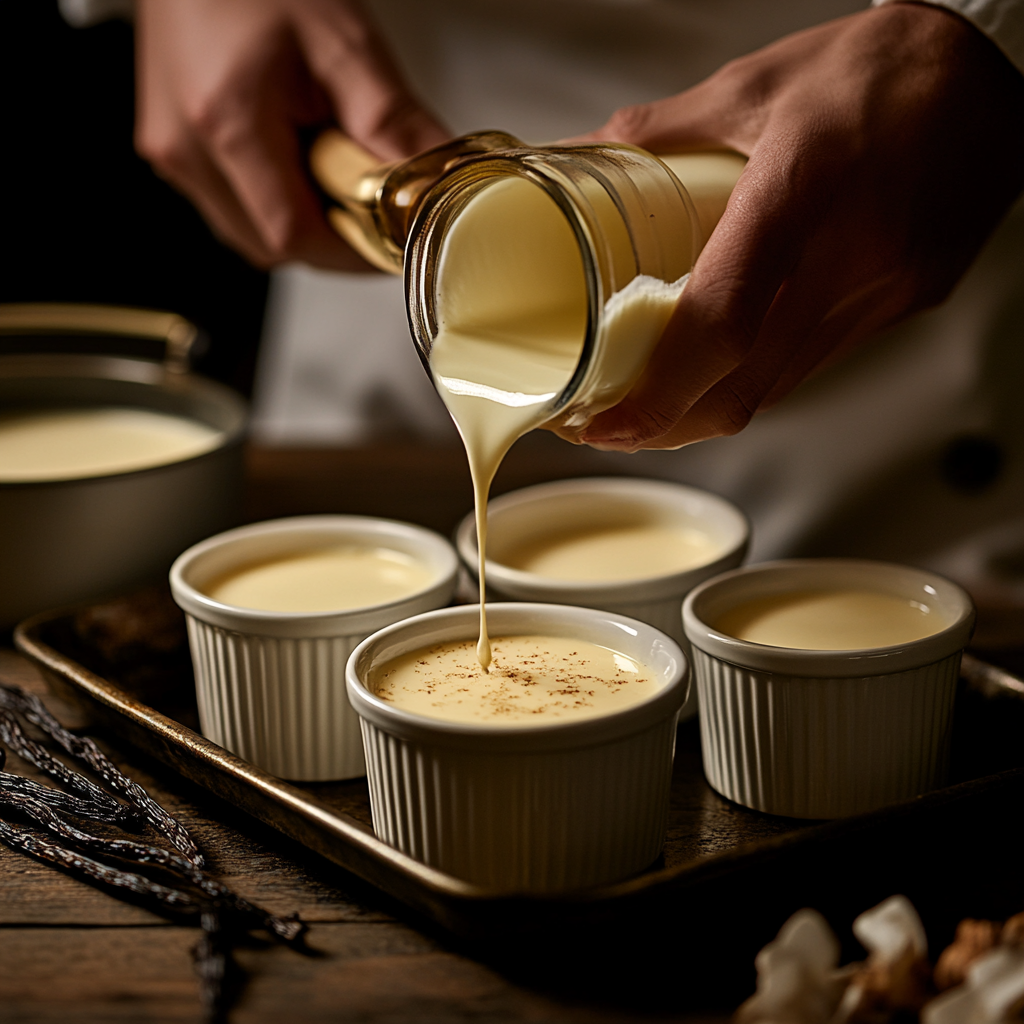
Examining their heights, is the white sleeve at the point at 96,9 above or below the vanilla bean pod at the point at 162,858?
above

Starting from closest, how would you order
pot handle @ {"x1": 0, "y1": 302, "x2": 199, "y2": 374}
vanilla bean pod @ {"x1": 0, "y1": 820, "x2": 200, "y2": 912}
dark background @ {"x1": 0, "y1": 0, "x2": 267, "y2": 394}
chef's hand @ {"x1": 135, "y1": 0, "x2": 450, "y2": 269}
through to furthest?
vanilla bean pod @ {"x1": 0, "y1": 820, "x2": 200, "y2": 912}, chef's hand @ {"x1": 135, "y1": 0, "x2": 450, "y2": 269}, pot handle @ {"x1": 0, "y1": 302, "x2": 199, "y2": 374}, dark background @ {"x1": 0, "y1": 0, "x2": 267, "y2": 394}

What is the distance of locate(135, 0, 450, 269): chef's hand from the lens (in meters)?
1.22

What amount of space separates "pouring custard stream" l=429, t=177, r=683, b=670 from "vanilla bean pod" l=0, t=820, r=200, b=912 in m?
0.28

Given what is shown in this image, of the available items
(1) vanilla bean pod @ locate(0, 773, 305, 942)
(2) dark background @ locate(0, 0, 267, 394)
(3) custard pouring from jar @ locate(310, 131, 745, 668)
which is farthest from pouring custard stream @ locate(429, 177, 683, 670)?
(2) dark background @ locate(0, 0, 267, 394)

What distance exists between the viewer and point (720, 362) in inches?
32.4

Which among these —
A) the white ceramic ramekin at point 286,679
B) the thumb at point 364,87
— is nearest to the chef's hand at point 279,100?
the thumb at point 364,87

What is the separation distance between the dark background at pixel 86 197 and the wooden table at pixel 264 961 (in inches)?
73.8

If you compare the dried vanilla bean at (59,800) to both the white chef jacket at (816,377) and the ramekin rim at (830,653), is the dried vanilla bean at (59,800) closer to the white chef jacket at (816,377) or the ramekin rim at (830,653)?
the ramekin rim at (830,653)

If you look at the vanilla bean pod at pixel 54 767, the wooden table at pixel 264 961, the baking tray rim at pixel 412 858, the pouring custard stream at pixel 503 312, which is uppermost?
the pouring custard stream at pixel 503 312

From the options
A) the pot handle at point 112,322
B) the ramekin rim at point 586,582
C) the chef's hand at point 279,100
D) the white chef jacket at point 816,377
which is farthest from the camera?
the pot handle at point 112,322

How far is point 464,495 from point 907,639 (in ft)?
2.27

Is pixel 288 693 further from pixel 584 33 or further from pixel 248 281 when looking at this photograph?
pixel 248 281

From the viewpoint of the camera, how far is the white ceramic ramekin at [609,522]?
3.68 ft

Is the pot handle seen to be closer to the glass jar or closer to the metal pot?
the metal pot
